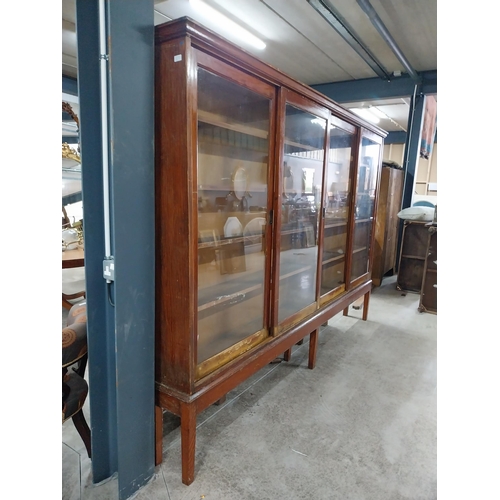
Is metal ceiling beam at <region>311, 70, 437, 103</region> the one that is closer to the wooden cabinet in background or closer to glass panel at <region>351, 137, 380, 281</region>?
the wooden cabinet in background

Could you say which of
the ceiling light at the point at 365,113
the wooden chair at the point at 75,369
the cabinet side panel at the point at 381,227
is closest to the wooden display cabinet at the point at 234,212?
the wooden chair at the point at 75,369

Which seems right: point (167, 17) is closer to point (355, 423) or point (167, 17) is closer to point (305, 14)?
point (305, 14)

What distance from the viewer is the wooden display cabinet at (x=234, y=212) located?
56.9 inches

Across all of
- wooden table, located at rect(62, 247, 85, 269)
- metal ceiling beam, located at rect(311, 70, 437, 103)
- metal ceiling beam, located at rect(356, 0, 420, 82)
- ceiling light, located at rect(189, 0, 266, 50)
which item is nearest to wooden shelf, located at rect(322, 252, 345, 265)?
metal ceiling beam, located at rect(356, 0, 420, 82)

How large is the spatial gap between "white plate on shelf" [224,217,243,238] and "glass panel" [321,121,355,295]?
1.07m

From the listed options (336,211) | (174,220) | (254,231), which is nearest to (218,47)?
(174,220)

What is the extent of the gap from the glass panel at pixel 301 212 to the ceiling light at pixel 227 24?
5.63ft

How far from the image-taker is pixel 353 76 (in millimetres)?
5086

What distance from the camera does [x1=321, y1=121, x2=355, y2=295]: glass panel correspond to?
2980mm

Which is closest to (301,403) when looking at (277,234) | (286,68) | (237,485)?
(237,485)

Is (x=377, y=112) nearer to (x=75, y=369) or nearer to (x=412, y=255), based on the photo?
(x=412, y=255)

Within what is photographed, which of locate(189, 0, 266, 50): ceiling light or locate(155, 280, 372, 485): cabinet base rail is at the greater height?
locate(189, 0, 266, 50): ceiling light
